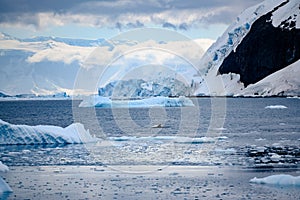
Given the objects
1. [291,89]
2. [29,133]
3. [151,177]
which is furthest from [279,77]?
[151,177]

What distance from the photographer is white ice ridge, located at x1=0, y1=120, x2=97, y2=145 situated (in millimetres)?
39719

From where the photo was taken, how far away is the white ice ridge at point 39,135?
3972cm

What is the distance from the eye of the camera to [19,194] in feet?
71.5

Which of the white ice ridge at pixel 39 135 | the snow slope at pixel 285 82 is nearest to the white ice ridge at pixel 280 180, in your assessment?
the white ice ridge at pixel 39 135

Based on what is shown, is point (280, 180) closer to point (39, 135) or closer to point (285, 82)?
point (39, 135)

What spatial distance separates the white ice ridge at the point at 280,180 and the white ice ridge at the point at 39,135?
63.3ft

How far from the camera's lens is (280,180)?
76.7 feet

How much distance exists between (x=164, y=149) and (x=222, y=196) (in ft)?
53.0

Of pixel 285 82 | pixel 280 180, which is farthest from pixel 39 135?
pixel 285 82

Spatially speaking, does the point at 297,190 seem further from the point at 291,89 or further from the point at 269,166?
the point at 291,89

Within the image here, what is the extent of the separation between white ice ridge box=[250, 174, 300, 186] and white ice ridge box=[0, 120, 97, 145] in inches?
760

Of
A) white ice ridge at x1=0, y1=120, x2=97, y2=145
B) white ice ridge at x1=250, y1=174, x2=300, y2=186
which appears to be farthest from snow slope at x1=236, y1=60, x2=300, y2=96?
white ice ridge at x1=250, y1=174, x2=300, y2=186

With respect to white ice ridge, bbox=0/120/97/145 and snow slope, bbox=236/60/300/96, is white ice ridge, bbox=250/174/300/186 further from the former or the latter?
snow slope, bbox=236/60/300/96

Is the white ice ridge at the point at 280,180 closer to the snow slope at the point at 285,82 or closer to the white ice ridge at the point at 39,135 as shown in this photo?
the white ice ridge at the point at 39,135
